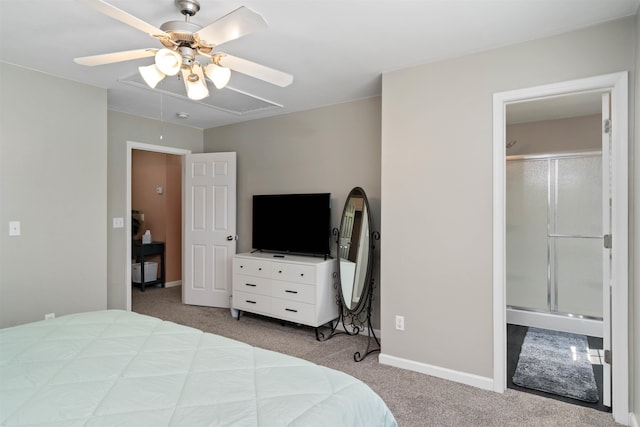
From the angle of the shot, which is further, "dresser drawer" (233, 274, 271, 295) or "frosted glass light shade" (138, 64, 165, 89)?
"dresser drawer" (233, 274, 271, 295)

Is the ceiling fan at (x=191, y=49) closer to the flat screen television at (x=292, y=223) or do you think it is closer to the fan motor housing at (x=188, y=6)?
the fan motor housing at (x=188, y=6)

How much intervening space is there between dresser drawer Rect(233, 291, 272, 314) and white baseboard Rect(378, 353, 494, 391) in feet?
4.59

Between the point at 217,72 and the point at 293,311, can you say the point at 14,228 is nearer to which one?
the point at 217,72

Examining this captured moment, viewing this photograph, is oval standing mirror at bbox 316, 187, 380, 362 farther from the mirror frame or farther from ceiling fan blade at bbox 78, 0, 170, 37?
ceiling fan blade at bbox 78, 0, 170, 37

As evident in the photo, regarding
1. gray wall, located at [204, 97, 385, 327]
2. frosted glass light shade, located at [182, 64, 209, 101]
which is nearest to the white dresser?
gray wall, located at [204, 97, 385, 327]

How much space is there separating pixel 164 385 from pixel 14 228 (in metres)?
2.48

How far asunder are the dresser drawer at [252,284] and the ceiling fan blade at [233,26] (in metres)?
2.74

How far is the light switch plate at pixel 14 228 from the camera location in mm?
2900

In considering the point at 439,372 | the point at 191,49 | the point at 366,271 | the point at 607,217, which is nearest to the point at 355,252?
the point at 366,271

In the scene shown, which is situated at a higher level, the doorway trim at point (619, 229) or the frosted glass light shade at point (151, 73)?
the frosted glass light shade at point (151, 73)

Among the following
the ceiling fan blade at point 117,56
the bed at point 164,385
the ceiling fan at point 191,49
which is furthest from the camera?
the ceiling fan blade at point 117,56

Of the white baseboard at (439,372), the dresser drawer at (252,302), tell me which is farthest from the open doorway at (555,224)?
the dresser drawer at (252,302)

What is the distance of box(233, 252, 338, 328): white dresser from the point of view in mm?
3680

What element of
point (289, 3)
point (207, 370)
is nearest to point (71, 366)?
point (207, 370)
